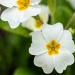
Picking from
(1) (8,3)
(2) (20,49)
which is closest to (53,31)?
(1) (8,3)

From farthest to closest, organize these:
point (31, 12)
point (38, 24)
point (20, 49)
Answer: point (20, 49)
point (38, 24)
point (31, 12)

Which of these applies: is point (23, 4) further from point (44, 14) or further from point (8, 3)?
point (44, 14)

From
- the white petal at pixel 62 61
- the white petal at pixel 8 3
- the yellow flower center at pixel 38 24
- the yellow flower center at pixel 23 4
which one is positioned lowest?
the yellow flower center at pixel 38 24

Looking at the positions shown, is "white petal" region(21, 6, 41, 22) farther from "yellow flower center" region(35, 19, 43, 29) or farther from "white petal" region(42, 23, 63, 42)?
"yellow flower center" region(35, 19, 43, 29)

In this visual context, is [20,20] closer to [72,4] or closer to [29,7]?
[29,7]

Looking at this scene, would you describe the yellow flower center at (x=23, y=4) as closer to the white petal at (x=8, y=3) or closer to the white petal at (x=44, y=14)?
the white petal at (x=8, y=3)

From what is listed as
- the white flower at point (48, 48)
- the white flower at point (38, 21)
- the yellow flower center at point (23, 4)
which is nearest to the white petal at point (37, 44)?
the white flower at point (48, 48)

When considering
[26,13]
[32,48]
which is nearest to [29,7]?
[26,13]
